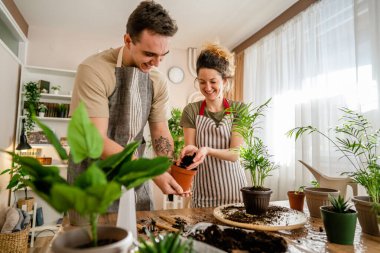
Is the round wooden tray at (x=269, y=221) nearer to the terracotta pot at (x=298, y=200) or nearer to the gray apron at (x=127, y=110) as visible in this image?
the terracotta pot at (x=298, y=200)

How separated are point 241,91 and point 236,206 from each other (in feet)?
11.4

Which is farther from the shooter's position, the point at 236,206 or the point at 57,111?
the point at 57,111

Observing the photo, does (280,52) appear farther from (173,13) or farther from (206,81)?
(206,81)

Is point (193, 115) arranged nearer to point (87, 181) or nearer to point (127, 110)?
point (127, 110)

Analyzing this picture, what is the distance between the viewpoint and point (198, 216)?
117 centimetres

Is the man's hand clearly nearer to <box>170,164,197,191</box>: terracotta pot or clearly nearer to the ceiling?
<box>170,164,197,191</box>: terracotta pot

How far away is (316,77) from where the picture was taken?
9.54 ft

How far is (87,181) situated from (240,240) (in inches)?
20.9

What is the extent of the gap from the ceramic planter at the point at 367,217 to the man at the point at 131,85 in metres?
0.72

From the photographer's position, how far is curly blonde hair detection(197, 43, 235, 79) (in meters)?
1.82

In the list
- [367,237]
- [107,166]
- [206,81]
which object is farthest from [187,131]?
[107,166]

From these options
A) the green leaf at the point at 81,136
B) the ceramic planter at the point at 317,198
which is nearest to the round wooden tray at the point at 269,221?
the ceramic planter at the point at 317,198

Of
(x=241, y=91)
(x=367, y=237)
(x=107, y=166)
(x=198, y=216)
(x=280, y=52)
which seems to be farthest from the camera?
(x=241, y=91)

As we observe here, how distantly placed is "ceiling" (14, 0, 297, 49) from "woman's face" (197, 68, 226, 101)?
5.12 feet
